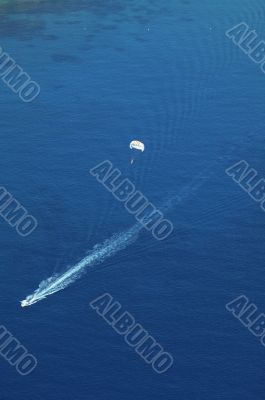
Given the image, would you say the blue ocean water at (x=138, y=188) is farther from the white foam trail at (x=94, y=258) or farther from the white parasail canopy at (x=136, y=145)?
the white parasail canopy at (x=136, y=145)

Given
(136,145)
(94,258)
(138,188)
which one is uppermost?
(136,145)

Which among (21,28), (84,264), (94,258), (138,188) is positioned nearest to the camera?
(84,264)

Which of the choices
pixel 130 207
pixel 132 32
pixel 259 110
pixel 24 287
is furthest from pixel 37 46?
pixel 24 287

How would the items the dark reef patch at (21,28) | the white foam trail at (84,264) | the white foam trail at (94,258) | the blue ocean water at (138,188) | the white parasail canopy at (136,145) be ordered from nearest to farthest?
1. the blue ocean water at (138,188)
2. the white foam trail at (84,264)
3. the white foam trail at (94,258)
4. the white parasail canopy at (136,145)
5. the dark reef patch at (21,28)

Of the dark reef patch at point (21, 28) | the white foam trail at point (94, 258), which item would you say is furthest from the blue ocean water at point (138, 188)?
the white foam trail at point (94, 258)

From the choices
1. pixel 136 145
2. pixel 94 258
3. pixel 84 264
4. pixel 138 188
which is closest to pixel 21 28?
pixel 136 145

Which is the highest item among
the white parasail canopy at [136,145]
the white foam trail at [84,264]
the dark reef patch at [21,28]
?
the dark reef patch at [21,28]

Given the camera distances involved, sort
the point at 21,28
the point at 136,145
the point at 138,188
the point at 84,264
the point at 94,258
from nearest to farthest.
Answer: the point at 84,264
the point at 94,258
the point at 138,188
the point at 136,145
the point at 21,28

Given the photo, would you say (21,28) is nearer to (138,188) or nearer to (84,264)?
(138,188)
